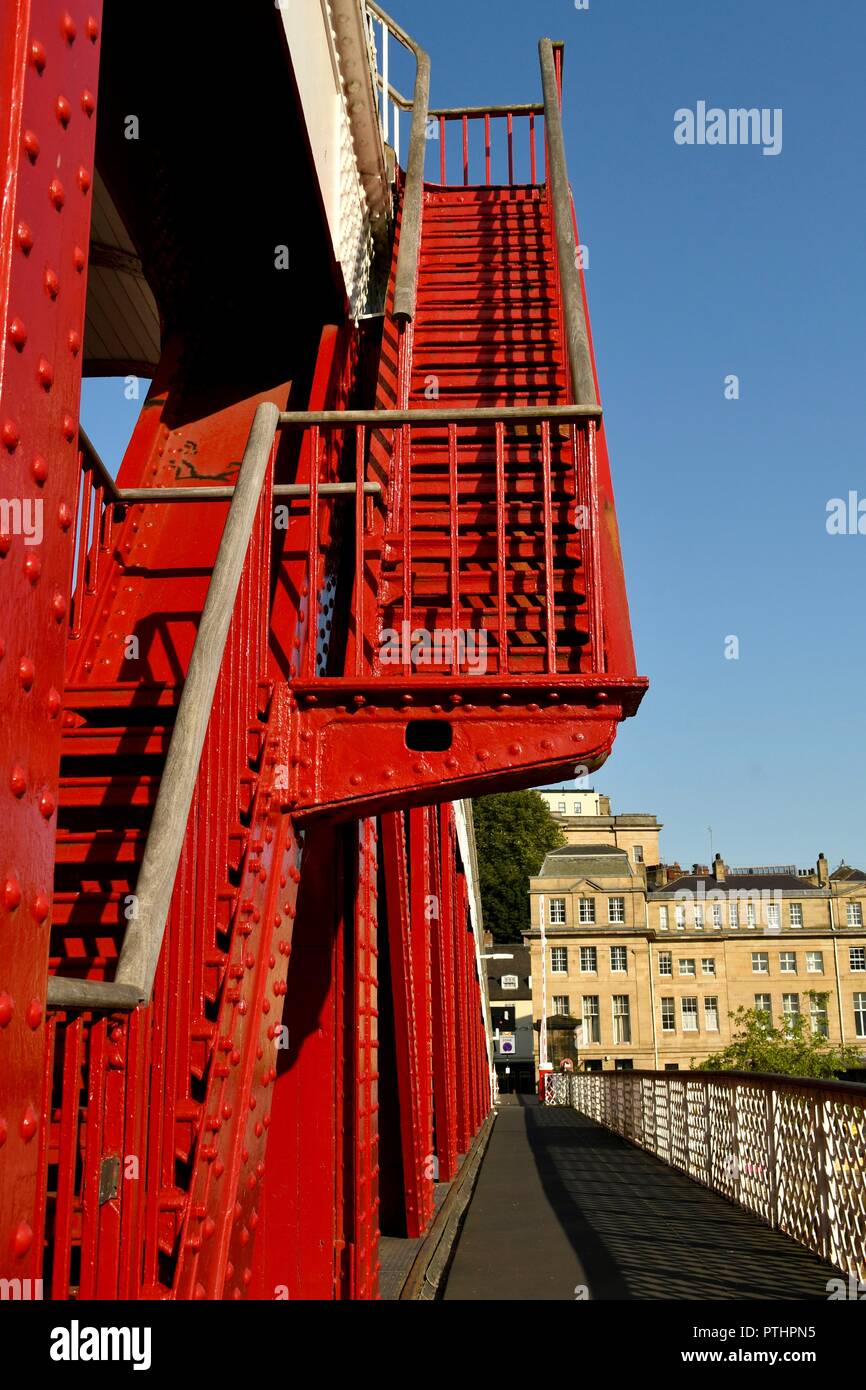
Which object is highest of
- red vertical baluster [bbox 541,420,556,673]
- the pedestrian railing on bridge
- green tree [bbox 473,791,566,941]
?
green tree [bbox 473,791,566,941]

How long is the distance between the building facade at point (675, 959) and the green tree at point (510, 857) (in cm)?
611

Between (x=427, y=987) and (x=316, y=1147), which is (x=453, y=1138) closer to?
(x=427, y=987)

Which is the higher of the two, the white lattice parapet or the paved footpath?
the white lattice parapet

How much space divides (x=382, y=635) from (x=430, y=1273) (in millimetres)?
4038

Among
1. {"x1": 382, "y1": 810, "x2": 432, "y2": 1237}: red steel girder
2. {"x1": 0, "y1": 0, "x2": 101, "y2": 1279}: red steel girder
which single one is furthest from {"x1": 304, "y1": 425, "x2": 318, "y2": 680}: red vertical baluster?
{"x1": 382, "y1": 810, "x2": 432, "y2": 1237}: red steel girder

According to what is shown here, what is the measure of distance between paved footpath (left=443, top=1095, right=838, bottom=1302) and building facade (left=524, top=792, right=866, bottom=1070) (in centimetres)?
5834

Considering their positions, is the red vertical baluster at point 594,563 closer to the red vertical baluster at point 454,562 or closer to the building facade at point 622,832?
the red vertical baluster at point 454,562

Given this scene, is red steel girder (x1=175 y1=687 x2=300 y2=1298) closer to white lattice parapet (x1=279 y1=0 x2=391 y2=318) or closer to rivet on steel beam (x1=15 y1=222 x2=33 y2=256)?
rivet on steel beam (x1=15 y1=222 x2=33 y2=256)

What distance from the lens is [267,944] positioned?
3.59m

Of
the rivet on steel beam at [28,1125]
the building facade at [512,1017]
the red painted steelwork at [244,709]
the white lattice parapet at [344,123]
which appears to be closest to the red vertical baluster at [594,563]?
the red painted steelwork at [244,709]

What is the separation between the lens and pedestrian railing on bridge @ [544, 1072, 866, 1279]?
7.51 metres

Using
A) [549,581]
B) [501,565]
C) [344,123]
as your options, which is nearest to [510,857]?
[344,123]

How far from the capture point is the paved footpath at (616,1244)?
22.4 feet
